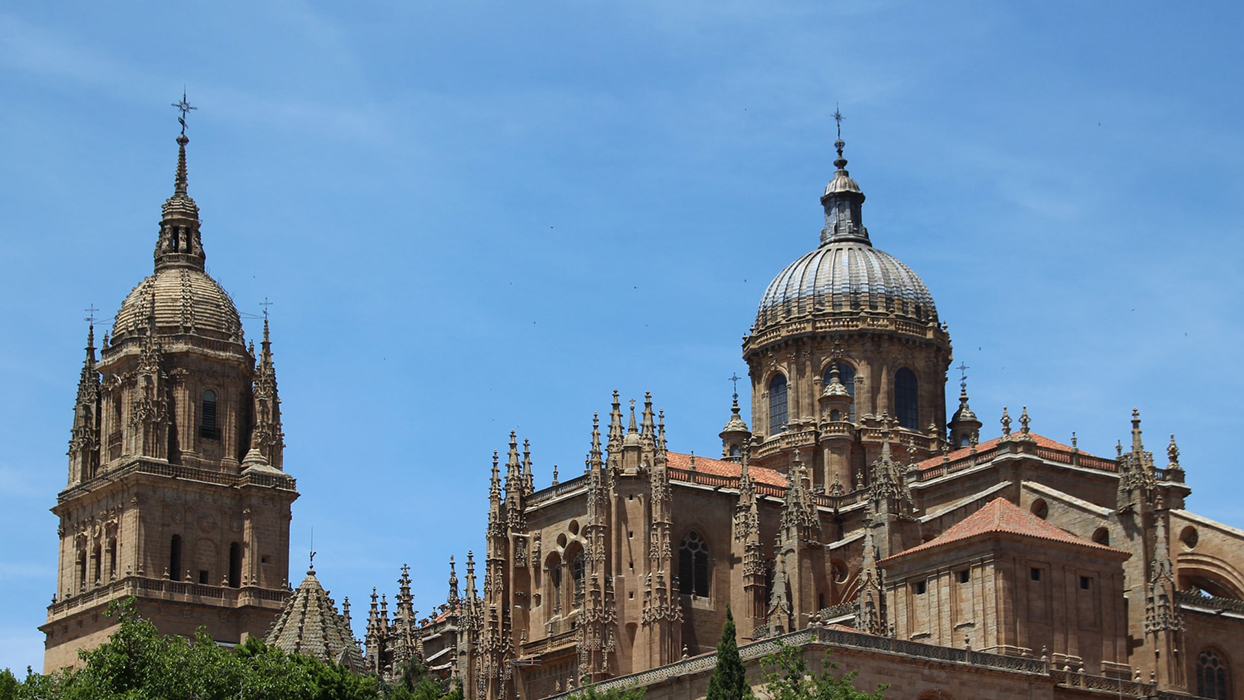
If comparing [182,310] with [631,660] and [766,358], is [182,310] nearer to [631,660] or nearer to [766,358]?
[766,358]

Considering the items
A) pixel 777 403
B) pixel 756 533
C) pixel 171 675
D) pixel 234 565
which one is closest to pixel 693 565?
pixel 756 533

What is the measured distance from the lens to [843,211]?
320ft

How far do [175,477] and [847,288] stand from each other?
32.0 m

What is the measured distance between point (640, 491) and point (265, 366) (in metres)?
31.6

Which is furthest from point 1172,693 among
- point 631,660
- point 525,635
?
point 525,635

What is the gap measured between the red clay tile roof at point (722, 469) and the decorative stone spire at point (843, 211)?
14.1 m

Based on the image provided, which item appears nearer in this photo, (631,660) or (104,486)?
(631,660)

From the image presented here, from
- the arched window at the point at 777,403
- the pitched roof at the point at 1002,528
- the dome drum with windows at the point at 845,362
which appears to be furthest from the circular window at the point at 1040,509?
the arched window at the point at 777,403

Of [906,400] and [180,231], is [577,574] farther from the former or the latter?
[180,231]

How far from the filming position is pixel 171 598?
3861 inches

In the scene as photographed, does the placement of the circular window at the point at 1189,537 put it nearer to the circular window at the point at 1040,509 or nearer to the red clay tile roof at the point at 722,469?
the circular window at the point at 1040,509

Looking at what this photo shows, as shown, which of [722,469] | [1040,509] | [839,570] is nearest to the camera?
[1040,509]

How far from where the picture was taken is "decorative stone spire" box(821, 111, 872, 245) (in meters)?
97.0

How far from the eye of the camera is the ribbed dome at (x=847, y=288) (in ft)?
305
